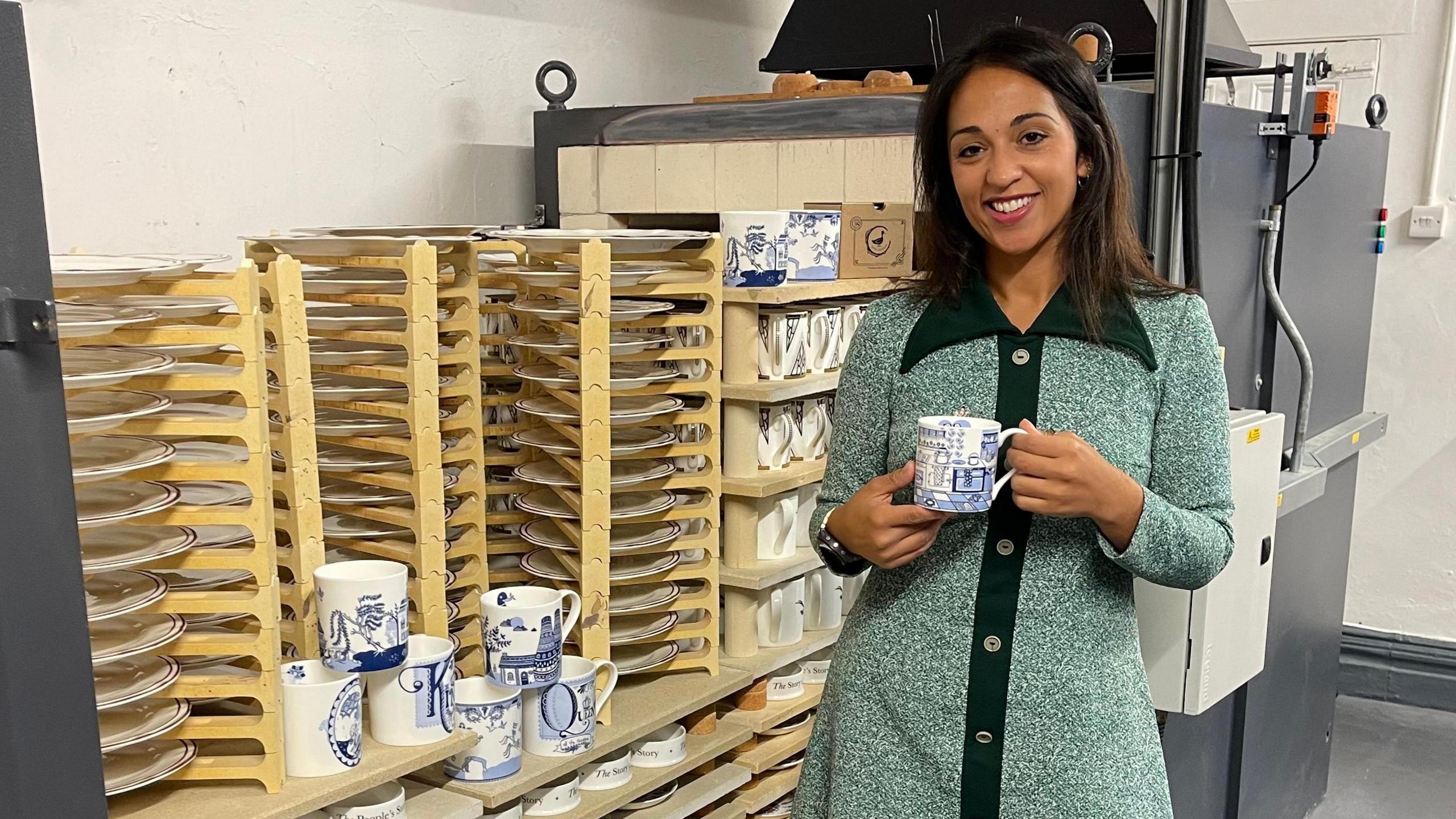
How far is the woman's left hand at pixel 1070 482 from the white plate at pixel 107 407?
86cm

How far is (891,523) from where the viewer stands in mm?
1271

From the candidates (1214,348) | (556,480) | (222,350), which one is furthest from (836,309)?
(222,350)

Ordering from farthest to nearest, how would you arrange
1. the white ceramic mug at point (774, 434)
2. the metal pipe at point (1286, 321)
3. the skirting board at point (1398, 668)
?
the skirting board at point (1398, 668) < the metal pipe at point (1286, 321) < the white ceramic mug at point (774, 434)

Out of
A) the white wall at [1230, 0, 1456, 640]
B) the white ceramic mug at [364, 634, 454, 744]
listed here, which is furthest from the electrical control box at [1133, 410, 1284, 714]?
the white wall at [1230, 0, 1456, 640]

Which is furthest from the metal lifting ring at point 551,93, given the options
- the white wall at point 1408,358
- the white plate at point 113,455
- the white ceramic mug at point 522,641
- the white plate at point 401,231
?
the white wall at point 1408,358

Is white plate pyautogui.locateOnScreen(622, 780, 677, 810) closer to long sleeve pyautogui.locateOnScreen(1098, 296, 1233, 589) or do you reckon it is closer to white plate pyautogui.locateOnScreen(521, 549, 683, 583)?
white plate pyautogui.locateOnScreen(521, 549, 683, 583)

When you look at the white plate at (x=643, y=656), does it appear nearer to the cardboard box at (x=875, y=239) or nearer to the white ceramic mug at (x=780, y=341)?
the white ceramic mug at (x=780, y=341)

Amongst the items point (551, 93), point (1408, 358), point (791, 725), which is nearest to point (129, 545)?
point (791, 725)

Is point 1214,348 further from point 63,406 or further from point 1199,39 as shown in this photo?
point 63,406

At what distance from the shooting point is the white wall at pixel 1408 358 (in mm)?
3861

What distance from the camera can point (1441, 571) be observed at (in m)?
3.95

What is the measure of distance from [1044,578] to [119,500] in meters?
0.96

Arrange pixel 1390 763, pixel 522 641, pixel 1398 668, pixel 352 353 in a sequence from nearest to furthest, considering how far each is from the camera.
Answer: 1. pixel 522 641
2. pixel 352 353
3. pixel 1390 763
4. pixel 1398 668

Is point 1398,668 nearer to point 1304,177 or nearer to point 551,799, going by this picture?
point 1304,177
